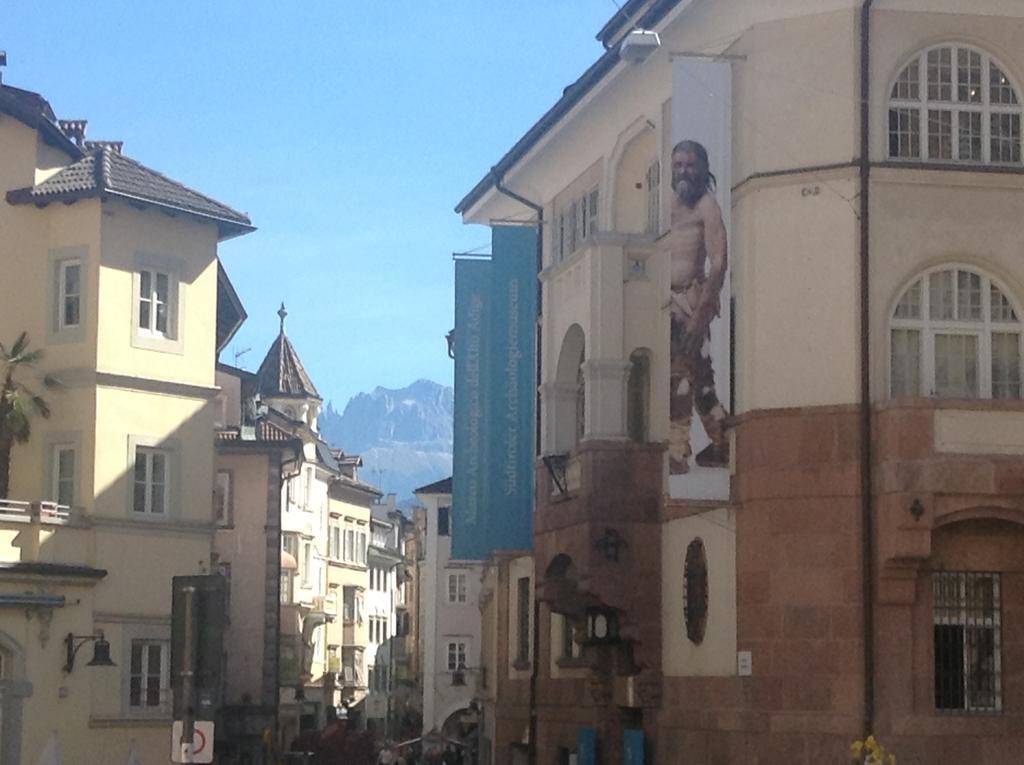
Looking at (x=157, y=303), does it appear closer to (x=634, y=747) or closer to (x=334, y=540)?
(x=634, y=747)

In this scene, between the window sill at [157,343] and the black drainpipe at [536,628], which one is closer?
the black drainpipe at [536,628]

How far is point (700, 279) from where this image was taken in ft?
106

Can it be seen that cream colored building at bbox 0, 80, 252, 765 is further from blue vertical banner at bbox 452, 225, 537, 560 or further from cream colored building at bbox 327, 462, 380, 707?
cream colored building at bbox 327, 462, 380, 707

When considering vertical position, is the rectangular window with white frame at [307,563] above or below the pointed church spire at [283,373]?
below

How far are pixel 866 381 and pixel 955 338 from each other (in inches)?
65.4

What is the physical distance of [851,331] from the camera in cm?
3111

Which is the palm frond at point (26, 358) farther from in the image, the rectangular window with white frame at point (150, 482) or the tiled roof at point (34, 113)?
the tiled roof at point (34, 113)

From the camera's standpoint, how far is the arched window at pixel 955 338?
103 feet

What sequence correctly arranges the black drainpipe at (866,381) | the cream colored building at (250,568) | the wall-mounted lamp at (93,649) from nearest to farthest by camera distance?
the black drainpipe at (866,381) < the wall-mounted lamp at (93,649) < the cream colored building at (250,568)

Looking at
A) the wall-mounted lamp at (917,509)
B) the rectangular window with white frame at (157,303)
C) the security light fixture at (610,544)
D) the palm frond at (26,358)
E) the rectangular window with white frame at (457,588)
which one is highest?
the rectangular window with white frame at (157,303)

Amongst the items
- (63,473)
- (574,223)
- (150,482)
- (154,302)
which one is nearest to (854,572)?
(574,223)

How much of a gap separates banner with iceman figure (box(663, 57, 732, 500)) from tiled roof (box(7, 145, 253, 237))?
1697cm

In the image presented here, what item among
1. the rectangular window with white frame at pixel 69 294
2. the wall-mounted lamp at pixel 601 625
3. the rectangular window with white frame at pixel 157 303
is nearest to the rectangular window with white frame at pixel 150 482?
the rectangular window with white frame at pixel 157 303

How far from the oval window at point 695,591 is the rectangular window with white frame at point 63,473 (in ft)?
50.7
